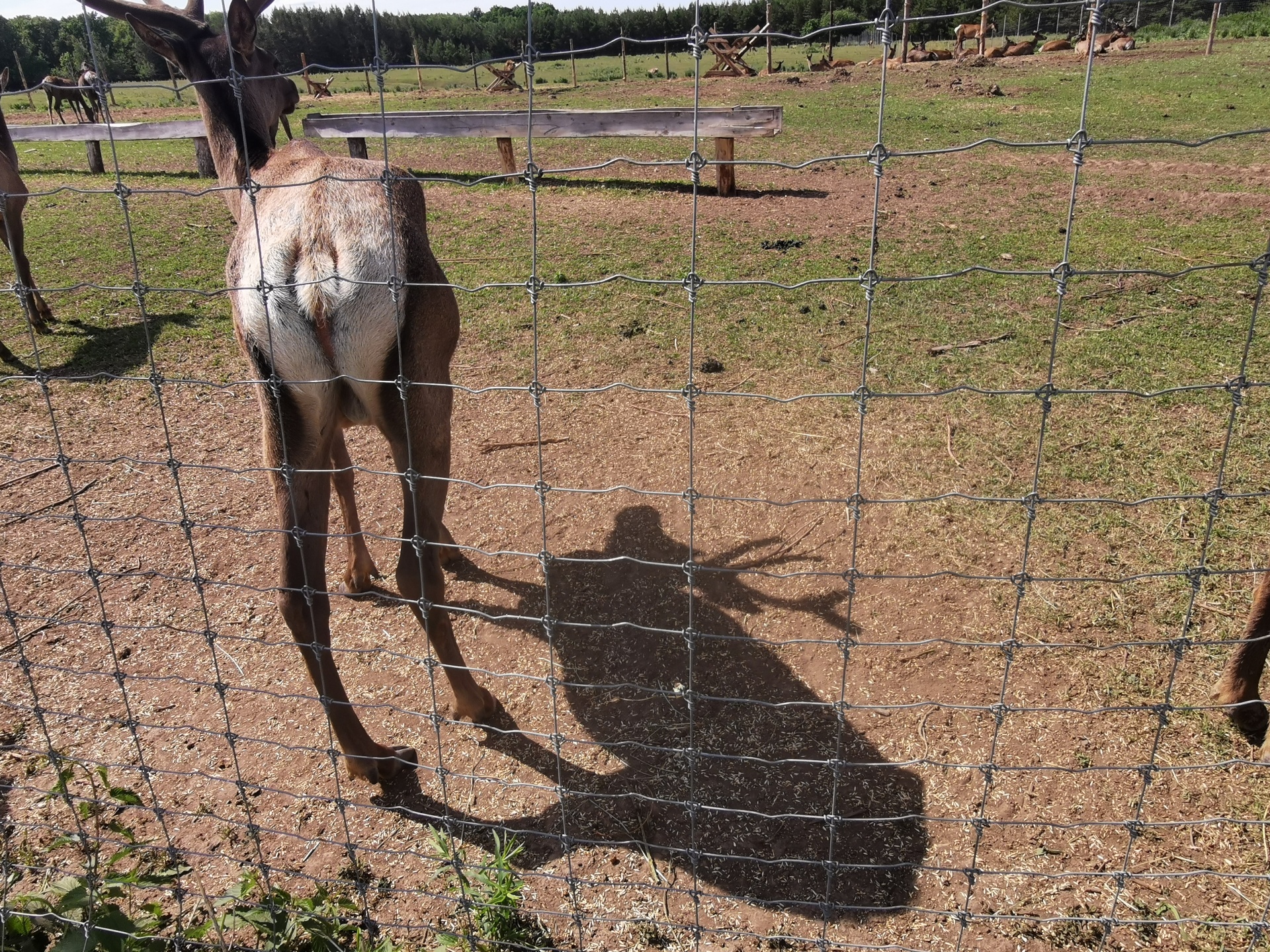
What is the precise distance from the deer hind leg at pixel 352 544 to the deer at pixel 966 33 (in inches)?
1227

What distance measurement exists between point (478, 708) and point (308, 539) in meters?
1.02

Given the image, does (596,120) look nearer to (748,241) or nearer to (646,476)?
(748,241)

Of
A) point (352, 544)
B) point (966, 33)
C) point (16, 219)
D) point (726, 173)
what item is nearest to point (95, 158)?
point (16, 219)

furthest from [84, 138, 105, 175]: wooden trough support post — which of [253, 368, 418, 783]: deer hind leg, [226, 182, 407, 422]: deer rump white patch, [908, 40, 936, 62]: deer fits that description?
[908, 40, 936, 62]: deer

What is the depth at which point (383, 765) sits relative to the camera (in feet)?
12.0

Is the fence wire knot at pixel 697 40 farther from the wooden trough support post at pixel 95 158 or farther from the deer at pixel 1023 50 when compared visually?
the deer at pixel 1023 50

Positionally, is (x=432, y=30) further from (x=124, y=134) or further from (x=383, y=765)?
(x=383, y=765)

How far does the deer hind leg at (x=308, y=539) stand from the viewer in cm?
339

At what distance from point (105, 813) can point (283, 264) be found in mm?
2195

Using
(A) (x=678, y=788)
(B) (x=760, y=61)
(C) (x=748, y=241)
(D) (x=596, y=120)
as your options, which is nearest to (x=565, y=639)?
(A) (x=678, y=788)

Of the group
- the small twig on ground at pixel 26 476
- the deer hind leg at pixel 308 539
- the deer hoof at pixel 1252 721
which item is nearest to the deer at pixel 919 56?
the small twig on ground at pixel 26 476

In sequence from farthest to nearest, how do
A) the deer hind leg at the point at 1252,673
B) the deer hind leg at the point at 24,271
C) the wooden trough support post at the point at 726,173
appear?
the wooden trough support post at the point at 726,173, the deer hind leg at the point at 24,271, the deer hind leg at the point at 1252,673

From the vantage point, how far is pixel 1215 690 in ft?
12.3

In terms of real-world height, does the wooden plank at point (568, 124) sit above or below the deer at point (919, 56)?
below
